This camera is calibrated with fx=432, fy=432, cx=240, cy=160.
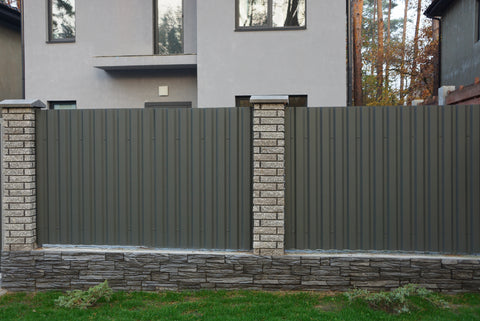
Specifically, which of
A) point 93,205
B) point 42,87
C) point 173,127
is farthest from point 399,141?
point 42,87

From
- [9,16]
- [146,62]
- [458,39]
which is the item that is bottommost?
[146,62]

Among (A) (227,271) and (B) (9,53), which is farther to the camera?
(B) (9,53)

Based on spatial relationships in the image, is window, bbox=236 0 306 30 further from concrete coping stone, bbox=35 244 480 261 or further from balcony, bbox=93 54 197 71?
concrete coping stone, bbox=35 244 480 261

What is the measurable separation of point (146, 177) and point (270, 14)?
5.33m

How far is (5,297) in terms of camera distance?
5.04 m

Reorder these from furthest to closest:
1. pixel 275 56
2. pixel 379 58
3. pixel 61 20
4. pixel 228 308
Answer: pixel 379 58, pixel 61 20, pixel 275 56, pixel 228 308

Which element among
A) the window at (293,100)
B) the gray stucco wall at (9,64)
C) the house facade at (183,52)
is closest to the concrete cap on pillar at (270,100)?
the house facade at (183,52)

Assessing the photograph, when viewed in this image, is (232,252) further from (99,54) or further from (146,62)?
(99,54)

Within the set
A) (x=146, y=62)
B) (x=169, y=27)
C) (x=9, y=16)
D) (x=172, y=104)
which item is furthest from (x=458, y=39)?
(x=9, y=16)

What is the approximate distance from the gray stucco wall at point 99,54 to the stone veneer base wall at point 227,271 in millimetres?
5551

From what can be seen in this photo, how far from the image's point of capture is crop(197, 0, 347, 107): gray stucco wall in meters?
8.95

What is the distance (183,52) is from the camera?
10.1 metres

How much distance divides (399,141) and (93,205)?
3.74m

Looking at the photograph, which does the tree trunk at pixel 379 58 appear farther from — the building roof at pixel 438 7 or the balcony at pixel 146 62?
the balcony at pixel 146 62
